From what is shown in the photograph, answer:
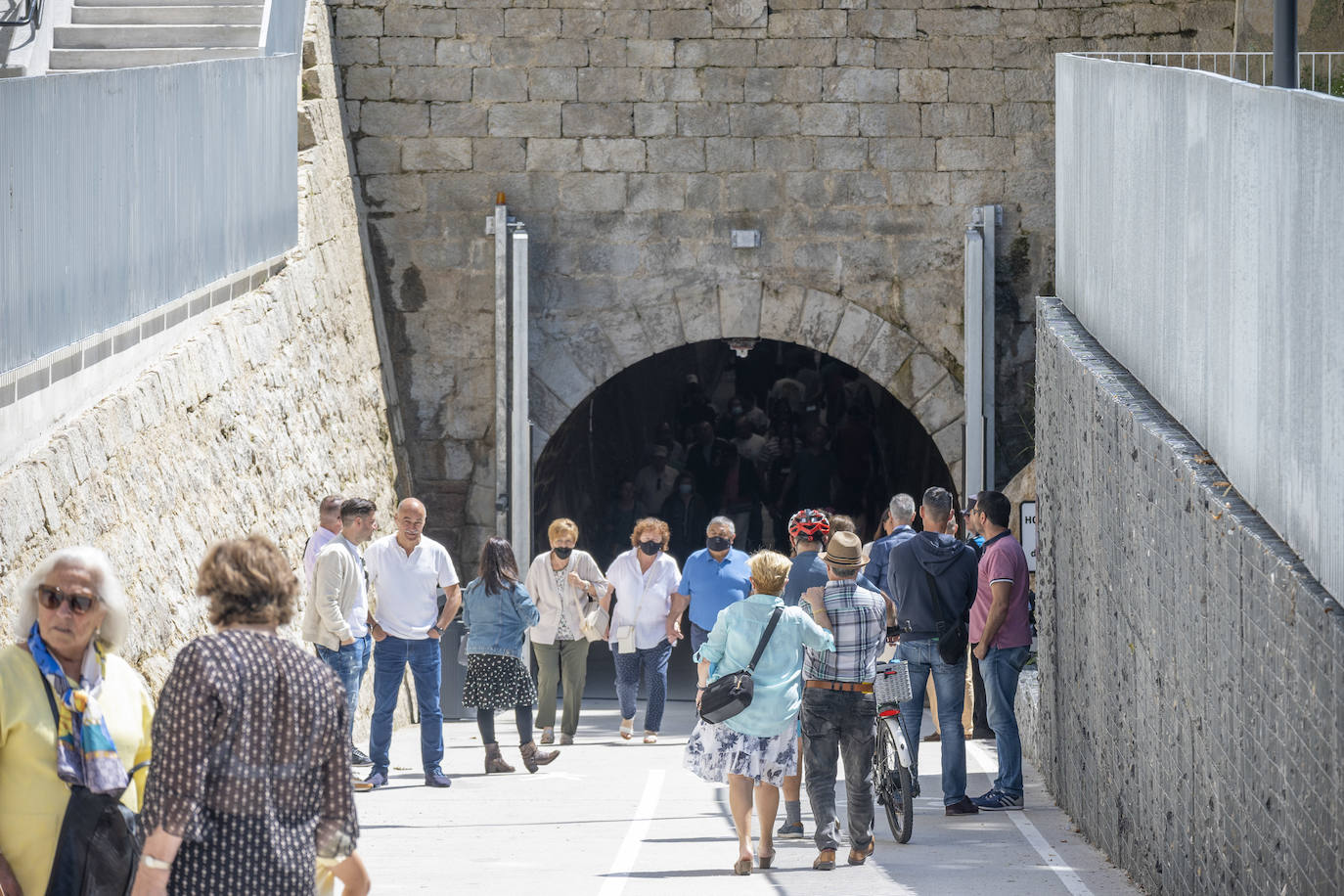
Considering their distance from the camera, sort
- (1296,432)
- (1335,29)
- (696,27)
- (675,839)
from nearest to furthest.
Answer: (1296,432)
(675,839)
(1335,29)
(696,27)

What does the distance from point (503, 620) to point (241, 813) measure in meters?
6.13

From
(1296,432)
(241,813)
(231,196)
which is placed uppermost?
(231,196)

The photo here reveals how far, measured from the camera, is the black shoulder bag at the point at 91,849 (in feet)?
13.8

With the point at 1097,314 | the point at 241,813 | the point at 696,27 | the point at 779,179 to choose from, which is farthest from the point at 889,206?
the point at 241,813

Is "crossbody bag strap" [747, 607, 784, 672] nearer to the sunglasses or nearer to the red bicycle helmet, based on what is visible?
the red bicycle helmet

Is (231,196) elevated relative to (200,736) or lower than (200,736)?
elevated

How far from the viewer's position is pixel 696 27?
555 inches

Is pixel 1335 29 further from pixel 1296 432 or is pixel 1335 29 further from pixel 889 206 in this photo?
pixel 1296 432

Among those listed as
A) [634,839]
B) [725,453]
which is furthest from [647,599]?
[725,453]

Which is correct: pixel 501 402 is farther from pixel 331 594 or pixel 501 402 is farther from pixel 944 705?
pixel 944 705

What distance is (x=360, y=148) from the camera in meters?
14.2

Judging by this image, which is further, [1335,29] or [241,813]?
[1335,29]

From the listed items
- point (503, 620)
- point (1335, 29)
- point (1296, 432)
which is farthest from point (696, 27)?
point (1296, 432)

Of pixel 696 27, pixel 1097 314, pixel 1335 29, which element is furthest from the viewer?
pixel 696 27
